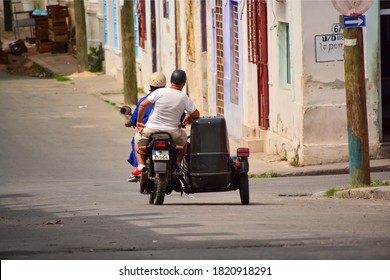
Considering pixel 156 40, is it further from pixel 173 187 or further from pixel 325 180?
pixel 173 187

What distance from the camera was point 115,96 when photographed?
34.8 m

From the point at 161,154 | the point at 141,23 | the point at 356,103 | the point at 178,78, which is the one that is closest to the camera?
the point at 161,154

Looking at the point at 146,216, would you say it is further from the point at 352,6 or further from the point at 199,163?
the point at 352,6

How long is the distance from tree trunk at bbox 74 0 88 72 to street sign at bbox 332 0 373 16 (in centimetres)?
2494

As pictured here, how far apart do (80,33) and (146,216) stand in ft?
91.0

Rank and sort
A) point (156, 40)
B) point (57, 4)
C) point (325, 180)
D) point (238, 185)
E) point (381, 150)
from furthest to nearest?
point (57, 4) → point (156, 40) → point (381, 150) → point (325, 180) → point (238, 185)

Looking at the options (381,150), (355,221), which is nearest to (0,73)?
(381,150)

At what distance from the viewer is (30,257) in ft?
32.3

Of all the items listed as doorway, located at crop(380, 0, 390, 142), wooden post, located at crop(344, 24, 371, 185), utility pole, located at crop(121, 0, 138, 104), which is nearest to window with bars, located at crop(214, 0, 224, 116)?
utility pole, located at crop(121, 0, 138, 104)

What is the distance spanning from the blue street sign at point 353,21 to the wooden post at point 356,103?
8cm

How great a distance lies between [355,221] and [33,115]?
19.8 m

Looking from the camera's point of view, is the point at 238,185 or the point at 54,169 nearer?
the point at 238,185

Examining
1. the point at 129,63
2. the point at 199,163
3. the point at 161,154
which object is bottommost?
the point at 199,163

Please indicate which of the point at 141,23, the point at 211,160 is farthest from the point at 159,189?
the point at 141,23
